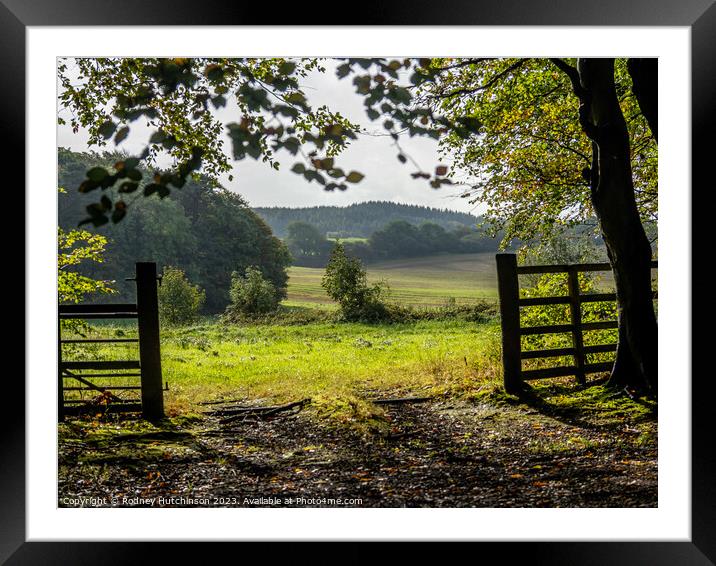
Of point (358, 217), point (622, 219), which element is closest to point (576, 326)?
point (622, 219)

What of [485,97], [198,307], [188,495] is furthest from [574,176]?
[188,495]

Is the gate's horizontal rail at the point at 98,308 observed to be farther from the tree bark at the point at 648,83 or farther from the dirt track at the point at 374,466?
the tree bark at the point at 648,83

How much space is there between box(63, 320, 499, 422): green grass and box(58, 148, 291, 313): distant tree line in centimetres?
70

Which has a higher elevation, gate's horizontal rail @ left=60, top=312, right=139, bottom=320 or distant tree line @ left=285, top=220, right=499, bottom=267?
distant tree line @ left=285, top=220, right=499, bottom=267

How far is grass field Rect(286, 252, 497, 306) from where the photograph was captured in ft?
19.3

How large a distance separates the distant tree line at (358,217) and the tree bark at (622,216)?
140 cm

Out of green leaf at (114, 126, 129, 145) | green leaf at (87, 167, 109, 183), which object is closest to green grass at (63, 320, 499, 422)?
green leaf at (114, 126, 129, 145)

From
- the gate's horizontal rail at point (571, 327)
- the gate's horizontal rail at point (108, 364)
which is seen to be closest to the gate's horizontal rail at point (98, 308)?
the gate's horizontal rail at point (108, 364)

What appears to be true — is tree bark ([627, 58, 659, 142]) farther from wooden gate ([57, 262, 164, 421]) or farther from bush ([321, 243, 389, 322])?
wooden gate ([57, 262, 164, 421])

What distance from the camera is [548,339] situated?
596 cm
